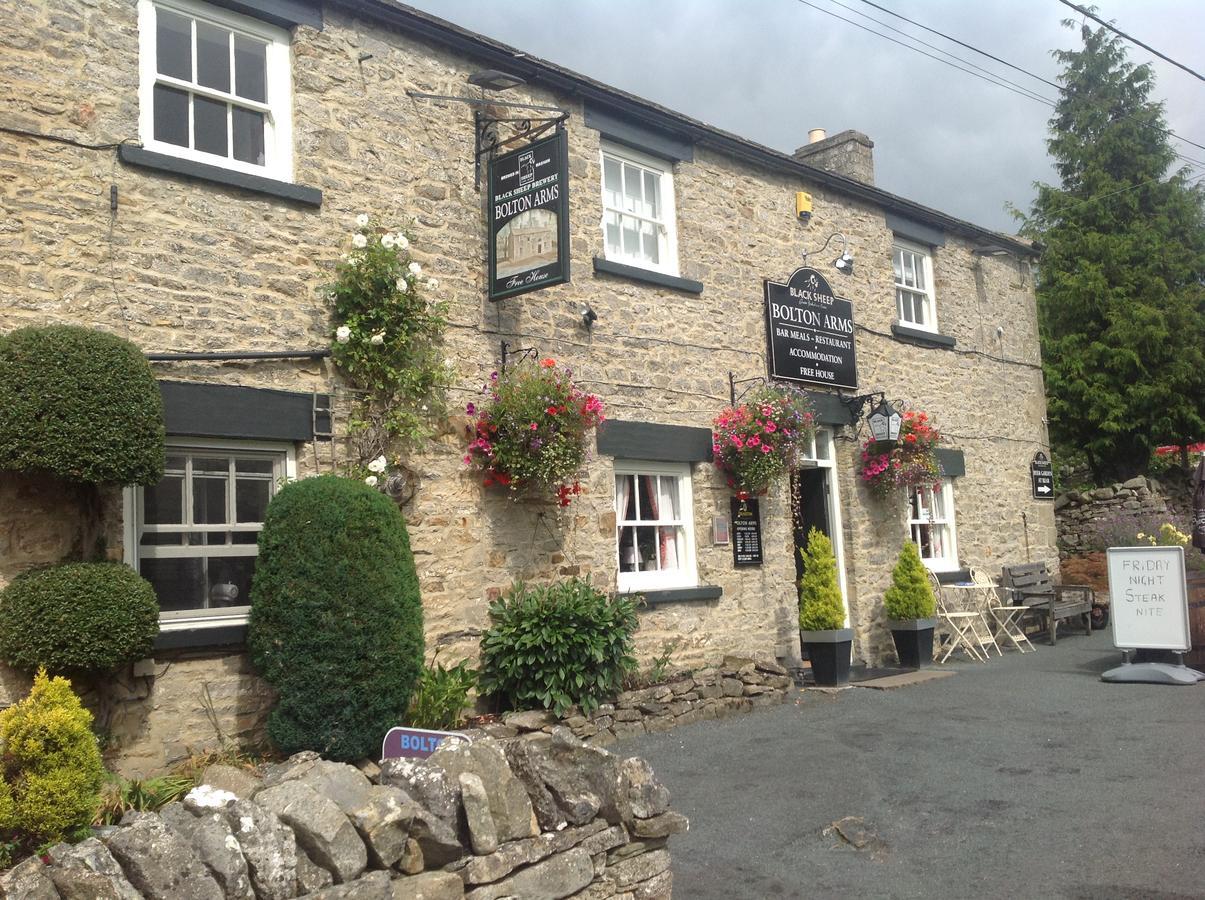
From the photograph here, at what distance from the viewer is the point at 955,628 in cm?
1285

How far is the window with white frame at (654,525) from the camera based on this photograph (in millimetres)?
10086

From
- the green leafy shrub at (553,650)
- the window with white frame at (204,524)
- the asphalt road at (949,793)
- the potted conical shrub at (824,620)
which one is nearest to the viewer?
the asphalt road at (949,793)

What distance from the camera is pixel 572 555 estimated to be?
9.40 metres

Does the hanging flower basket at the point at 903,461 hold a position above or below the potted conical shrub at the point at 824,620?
above

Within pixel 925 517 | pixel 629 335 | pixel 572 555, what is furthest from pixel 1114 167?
pixel 572 555

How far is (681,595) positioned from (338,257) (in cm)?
440

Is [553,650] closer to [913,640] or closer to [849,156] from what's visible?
[913,640]

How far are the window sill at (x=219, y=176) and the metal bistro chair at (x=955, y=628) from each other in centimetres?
844

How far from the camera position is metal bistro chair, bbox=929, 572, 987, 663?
41.4 ft

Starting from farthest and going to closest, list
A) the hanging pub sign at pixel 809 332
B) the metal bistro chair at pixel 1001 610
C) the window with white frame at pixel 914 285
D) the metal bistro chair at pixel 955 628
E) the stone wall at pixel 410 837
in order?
the window with white frame at pixel 914 285 < the metal bistro chair at pixel 1001 610 < the metal bistro chair at pixel 955 628 < the hanging pub sign at pixel 809 332 < the stone wall at pixel 410 837

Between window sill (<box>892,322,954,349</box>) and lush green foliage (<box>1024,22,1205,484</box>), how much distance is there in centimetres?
880

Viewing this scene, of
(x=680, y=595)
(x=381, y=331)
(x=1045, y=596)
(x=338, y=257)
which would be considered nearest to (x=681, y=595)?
(x=680, y=595)

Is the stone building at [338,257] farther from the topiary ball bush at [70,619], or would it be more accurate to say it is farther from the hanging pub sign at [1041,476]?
the hanging pub sign at [1041,476]

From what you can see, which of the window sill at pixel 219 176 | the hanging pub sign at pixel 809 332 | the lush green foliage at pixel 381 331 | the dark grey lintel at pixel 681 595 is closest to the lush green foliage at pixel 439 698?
the lush green foliage at pixel 381 331
